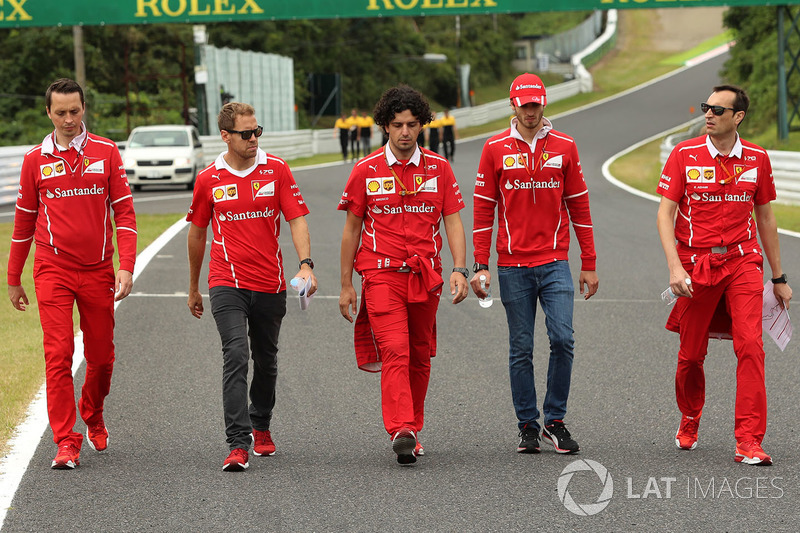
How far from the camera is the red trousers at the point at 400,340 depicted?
627cm

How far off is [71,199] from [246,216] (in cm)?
92

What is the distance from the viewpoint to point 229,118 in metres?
6.30

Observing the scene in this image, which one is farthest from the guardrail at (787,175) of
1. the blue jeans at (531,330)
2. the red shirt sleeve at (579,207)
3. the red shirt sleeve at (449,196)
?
the red shirt sleeve at (449,196)

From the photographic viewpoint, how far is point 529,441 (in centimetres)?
645

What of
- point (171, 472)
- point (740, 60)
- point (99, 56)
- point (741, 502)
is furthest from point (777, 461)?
point (99, 56)

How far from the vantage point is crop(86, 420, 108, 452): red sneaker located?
6.57m

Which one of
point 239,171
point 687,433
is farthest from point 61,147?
point 687,433

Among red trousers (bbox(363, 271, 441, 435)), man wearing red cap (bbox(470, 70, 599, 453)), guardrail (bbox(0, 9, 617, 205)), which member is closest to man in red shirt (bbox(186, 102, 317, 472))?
red trousers (bbox(363, 271, 441, 435))

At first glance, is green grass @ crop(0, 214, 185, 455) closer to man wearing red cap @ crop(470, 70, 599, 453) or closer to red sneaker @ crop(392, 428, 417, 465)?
red sneaker @ crop(392, 428, 417, 465)

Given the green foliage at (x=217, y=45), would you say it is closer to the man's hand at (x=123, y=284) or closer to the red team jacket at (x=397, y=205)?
the man's hand at (x=123, y=284)

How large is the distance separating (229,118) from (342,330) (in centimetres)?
442

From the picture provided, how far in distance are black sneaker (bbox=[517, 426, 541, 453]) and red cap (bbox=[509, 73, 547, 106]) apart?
5.55ft

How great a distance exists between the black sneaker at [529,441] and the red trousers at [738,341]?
31.8 inches

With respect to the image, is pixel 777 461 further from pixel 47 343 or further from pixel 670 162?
pixel 47 343
